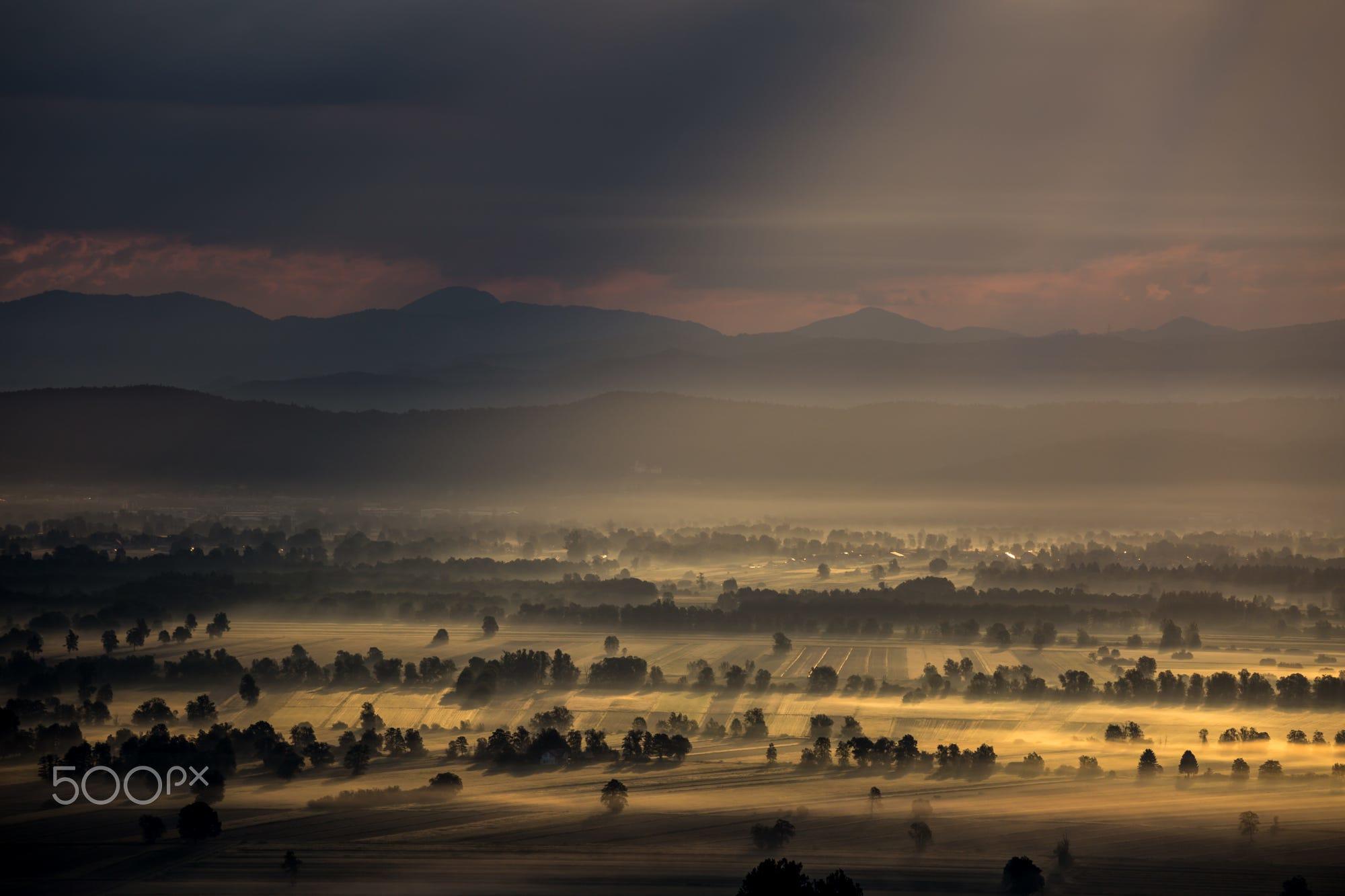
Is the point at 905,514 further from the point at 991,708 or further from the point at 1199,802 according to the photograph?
the point at 1199,802

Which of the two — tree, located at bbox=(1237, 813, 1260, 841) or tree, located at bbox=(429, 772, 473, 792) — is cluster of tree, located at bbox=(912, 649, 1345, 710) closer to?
tree, located at bbox=(1237, 813, 1260, 841)

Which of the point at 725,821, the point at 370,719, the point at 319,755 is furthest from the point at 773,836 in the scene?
the point at 370,719

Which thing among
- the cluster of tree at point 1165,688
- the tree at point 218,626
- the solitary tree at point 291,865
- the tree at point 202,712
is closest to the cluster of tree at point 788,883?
the solitary tree at point 291,865

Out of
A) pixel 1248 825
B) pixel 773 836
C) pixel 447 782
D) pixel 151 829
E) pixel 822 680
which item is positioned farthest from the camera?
pixel 822 680

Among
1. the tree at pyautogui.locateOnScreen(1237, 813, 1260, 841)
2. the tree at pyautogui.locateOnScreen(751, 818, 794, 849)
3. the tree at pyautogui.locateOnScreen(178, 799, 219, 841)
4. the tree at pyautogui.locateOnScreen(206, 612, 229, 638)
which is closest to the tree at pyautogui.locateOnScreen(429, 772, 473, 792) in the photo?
the tree at pyautogui.locateOnScreen(178, 799, 219, 841)

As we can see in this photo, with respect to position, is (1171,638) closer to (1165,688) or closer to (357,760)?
(1165,688)

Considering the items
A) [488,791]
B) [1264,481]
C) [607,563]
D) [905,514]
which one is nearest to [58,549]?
[607,563]

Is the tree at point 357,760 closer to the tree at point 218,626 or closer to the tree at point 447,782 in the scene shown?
the tree at point 447,782
